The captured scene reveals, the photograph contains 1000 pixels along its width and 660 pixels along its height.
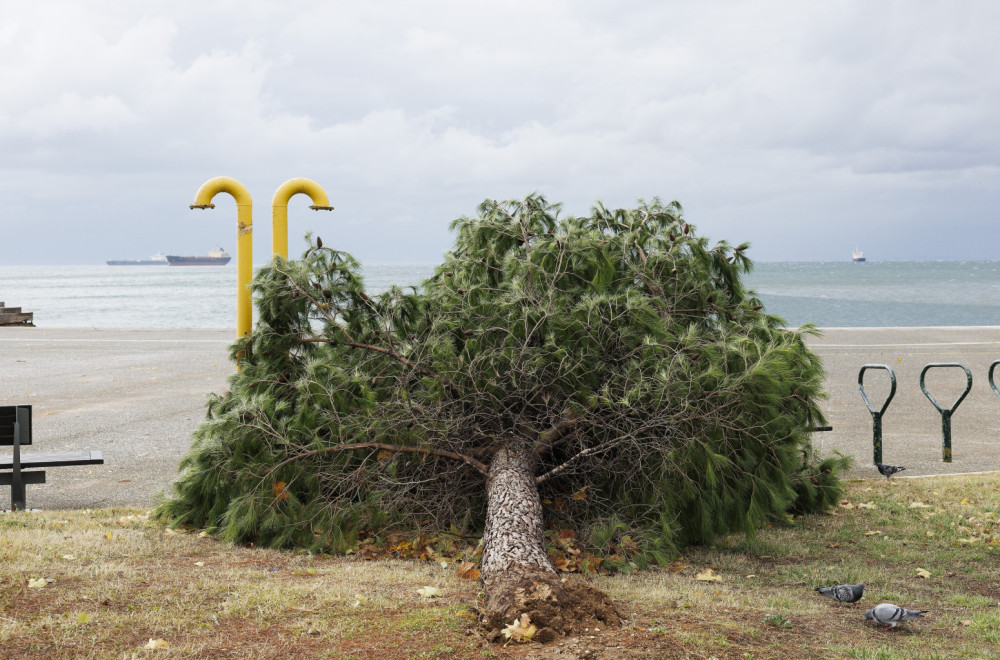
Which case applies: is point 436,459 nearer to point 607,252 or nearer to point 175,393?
point 607,252

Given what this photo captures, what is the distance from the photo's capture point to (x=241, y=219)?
7500mm

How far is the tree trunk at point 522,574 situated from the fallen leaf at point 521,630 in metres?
0.02

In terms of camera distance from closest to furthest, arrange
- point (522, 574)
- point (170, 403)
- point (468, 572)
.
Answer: point (522, 574), point (468, 572), point (170, 403)

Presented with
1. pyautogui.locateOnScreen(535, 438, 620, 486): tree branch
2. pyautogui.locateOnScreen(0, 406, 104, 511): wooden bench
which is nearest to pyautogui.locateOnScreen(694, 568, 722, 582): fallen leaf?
pyautogui.locateOnScreen(535, 438, 620, 486): tree branch

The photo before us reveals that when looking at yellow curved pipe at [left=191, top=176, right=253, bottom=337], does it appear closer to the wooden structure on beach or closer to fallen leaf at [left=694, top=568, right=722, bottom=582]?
fallen leaf at [left=694, top=568, right=722, bottom=582]

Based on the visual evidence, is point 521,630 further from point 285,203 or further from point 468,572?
point 285,203

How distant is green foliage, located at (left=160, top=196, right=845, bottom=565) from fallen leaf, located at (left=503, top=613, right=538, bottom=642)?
5.21 feet

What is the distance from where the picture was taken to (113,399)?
12.5 metres

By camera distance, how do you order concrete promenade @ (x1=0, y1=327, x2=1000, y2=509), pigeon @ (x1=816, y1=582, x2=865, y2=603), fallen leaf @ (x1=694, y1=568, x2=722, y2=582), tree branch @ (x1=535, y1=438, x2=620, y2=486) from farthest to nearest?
concrete promenade @ (x1=0, y1=327, x2=1000, y2=509) → tree branch @ (x1=535, y1=438, x2=620, y2=486) → fallen leaf @ (x1=694, y1=568, x2=722, y2=582) → pigeon @ (x1=816, y1=582, x2=865, y2=603)

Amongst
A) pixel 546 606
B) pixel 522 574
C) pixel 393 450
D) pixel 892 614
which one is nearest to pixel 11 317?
pixel 393 450

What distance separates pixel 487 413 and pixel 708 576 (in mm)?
1736

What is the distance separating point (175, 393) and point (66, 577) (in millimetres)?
8976

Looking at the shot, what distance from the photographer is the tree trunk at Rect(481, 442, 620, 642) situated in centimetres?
384

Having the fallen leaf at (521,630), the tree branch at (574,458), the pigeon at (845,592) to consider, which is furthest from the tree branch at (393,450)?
the pigeon at (845,592)
